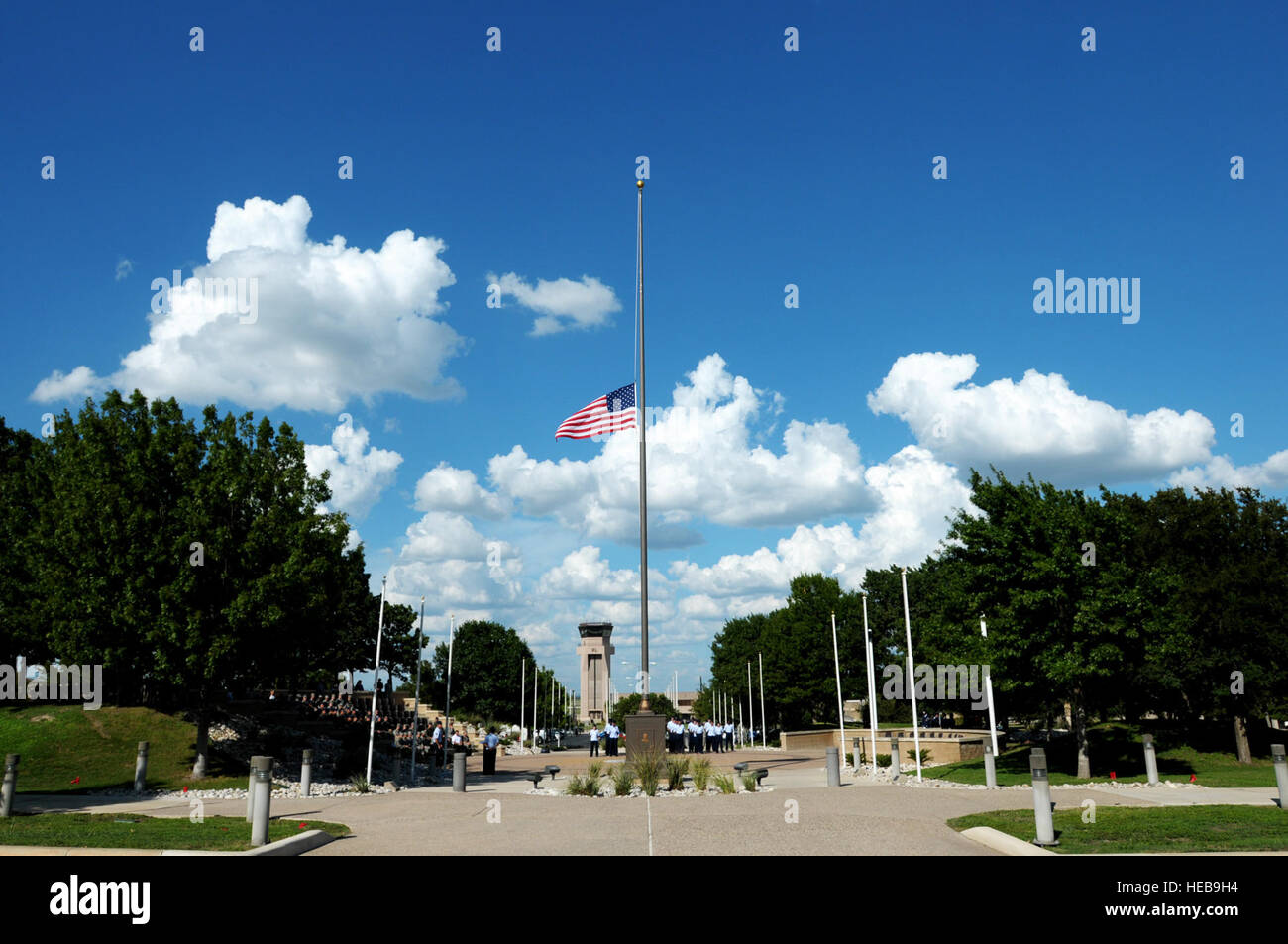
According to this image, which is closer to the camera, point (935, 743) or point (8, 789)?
point (8, 789)

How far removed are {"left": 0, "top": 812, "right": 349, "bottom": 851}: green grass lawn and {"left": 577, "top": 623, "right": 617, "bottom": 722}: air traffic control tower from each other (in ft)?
513

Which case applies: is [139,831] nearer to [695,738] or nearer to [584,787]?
[584,787]

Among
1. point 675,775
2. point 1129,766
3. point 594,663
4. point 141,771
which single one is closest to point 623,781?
point 675,775

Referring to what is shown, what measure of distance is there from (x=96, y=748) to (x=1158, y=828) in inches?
1229

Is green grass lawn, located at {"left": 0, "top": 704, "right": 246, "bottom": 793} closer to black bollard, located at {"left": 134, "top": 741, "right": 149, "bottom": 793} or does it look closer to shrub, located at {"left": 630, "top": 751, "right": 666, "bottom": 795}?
black bollard, located at {"left": 134, "top": 741, "right": 149, "bottom": 793}

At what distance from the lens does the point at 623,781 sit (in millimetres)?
20578

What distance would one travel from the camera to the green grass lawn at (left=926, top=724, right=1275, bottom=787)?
24344mm

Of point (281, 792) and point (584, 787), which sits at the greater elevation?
point (584, 787)

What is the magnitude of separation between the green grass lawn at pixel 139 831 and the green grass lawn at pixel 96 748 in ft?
30.1

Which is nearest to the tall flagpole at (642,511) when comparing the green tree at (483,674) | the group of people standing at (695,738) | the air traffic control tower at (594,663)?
the group of people standing at (695,738)

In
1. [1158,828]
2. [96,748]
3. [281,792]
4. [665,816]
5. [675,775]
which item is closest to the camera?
[1158,828]

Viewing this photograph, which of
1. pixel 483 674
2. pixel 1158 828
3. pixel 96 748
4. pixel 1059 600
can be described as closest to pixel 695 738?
pixel 1059 600

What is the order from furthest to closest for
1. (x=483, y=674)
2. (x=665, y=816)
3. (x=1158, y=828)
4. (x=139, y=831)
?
(x=483, y=674) < (x=665, y=816) < (x=139, y=831) < (x=1158, y=828)

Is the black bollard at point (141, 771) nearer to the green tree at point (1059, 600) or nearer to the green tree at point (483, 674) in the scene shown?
the green tree at point (1059, 600)
